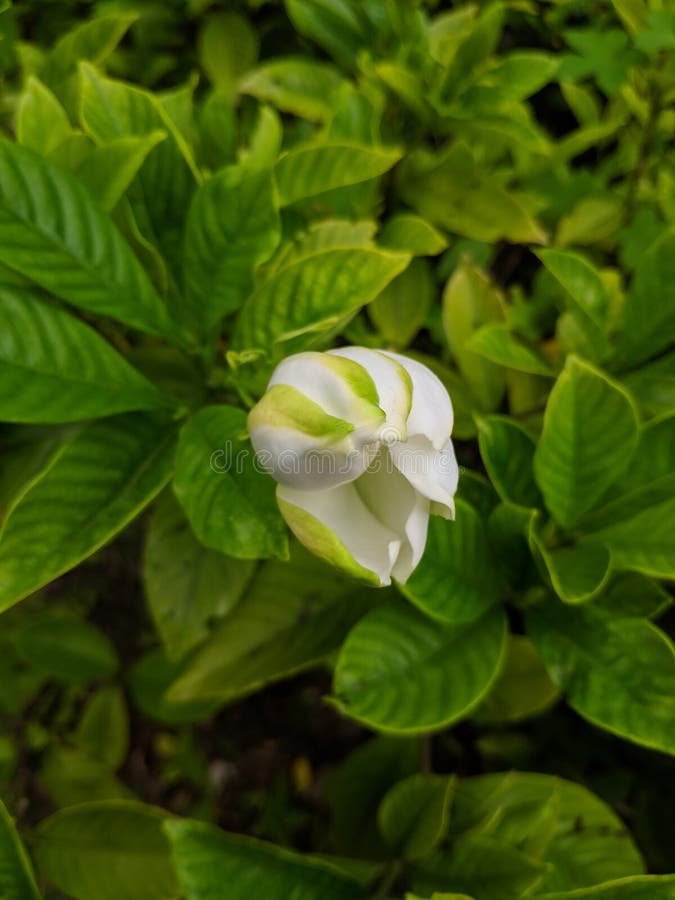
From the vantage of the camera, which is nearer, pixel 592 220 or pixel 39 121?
pixel 39 121

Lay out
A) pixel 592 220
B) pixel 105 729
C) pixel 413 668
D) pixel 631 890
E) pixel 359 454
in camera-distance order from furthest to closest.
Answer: pixel 105 729 → pixel 592 220 → pixel 413 668 → pixel 631 890 → pixel 359 454

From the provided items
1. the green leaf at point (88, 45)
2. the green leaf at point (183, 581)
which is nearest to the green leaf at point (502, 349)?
the green leaf at point (183, 581)

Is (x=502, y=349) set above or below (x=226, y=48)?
below

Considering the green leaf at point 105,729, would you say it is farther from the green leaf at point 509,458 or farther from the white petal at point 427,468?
the white petal at point 427,468

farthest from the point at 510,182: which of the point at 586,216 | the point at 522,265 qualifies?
the point at 522,265

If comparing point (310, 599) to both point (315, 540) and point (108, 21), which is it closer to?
point (315, 540)

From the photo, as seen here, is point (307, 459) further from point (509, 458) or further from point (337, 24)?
point (337, 24)

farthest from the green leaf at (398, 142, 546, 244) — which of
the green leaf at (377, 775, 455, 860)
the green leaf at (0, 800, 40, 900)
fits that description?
the green leaf at (0, 800, 40, 900)

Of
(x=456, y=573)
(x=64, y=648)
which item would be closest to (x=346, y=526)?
(x=456, y=573)
